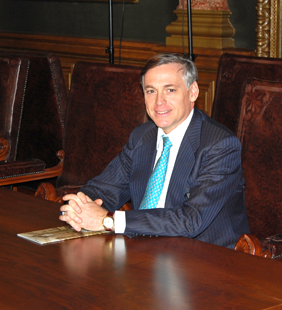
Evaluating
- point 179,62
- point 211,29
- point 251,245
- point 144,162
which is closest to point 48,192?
point 144,162

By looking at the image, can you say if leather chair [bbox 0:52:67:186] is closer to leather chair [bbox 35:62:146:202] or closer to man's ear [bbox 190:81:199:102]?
leather chair [bbox 35:62:146:202]

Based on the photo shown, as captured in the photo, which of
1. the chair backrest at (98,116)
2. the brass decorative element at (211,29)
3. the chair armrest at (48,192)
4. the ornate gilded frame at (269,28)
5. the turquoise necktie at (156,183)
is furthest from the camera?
the brass decorative element at (211,29)

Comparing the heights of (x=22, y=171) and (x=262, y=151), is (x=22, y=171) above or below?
below

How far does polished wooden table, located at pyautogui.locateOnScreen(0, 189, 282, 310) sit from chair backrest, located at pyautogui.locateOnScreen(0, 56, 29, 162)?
1840mm

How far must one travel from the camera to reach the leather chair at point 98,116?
319 cm

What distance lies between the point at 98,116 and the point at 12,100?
0.74 m

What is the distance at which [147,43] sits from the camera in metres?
5.11

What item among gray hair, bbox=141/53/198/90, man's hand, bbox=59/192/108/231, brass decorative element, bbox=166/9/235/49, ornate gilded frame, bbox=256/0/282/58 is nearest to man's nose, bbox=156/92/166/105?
gray hair, bbox=141/53/198/90

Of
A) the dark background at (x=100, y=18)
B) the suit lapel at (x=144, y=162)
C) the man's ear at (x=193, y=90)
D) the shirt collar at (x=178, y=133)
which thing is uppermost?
the dark background at (x=100, y=18)

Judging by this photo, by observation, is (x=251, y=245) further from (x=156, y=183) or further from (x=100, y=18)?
(x=100, y=18)

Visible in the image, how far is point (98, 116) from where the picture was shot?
10.9ft

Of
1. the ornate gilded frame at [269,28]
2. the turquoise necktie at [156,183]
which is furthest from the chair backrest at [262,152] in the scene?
the ornate gilded frame at [269,28]

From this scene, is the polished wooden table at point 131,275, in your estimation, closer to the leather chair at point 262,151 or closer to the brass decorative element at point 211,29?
the leather chair at point 262,151

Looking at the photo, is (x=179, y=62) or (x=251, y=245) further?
(x=179, y=62)
